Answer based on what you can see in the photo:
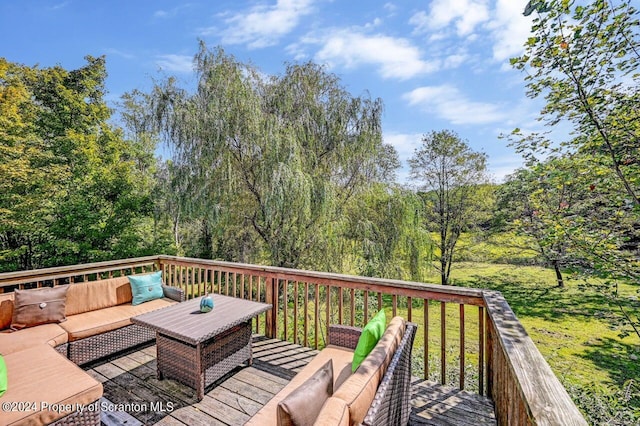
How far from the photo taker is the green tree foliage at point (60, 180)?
26.5ft

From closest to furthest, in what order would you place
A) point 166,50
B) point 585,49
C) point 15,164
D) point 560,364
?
point 585,49 < point 166,50 < point 560,364 < point 15,164

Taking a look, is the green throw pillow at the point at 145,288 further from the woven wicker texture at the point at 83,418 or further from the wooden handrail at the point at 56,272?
the woven wicker texture at the point at 83,418

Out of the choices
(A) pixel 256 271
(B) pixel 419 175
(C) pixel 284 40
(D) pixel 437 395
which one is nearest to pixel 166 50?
(C) pixel 284 40

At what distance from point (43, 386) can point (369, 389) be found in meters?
2.22

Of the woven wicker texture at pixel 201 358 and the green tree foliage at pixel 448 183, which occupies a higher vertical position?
the green tree foliage at pixel 448 183

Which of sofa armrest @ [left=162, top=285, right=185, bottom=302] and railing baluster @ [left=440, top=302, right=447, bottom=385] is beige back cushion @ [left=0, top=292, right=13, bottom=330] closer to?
sofa armrest @ [left=162, top=285, right=185, bottom=302]

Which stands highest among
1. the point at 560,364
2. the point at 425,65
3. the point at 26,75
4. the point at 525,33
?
the point at 26,75

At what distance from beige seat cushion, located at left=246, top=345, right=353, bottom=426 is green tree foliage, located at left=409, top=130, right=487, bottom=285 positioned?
9.16m

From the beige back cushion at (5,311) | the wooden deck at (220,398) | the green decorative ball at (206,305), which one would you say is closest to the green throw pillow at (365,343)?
the wooden deck at (220,398)

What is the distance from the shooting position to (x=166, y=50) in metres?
5.88

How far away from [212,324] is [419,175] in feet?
34.6

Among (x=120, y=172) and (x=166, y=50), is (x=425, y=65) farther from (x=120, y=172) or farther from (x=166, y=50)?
(x=120, y=172)

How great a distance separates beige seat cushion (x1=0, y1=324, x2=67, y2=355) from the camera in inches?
98.4

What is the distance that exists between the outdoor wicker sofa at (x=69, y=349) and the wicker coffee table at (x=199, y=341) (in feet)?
2.01
